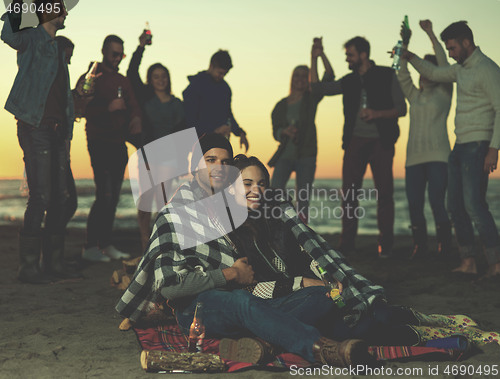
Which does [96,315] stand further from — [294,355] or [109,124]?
[109,124]

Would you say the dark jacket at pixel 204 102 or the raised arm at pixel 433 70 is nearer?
the raised arm at pixel 433 70

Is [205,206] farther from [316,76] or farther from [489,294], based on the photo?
[316,76]

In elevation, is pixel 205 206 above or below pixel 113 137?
below

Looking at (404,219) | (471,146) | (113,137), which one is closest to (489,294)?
(471,146)

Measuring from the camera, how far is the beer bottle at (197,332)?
9.93 feet

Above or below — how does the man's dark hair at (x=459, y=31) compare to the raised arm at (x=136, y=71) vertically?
above

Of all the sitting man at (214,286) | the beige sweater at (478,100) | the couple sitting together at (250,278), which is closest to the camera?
the sitting man at (214,286)

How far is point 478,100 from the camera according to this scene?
16.3 feet

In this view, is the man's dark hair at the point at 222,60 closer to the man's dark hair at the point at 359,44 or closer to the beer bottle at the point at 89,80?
the beer bottle at the point at 89,80

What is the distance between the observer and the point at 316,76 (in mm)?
6594

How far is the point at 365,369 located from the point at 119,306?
53.7 inches

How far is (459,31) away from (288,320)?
10.4ft

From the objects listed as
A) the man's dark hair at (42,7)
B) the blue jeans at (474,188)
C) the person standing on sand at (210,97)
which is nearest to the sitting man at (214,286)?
the man's dark hair at (42,7)

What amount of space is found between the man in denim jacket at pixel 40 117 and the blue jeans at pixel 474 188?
3.23 metres
